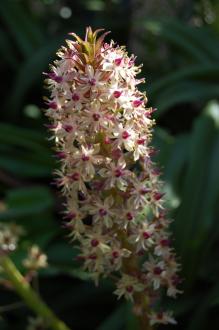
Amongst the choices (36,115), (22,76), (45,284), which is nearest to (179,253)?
(45,284)

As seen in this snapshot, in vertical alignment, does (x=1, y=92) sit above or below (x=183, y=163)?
above

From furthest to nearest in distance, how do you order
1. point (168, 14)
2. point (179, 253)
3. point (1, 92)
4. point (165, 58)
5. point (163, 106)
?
point (168, 14) → point (165, 58) → point (1, 92) → point (163, 106) → point (179, 253)

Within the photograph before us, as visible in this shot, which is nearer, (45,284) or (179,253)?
(179,253)

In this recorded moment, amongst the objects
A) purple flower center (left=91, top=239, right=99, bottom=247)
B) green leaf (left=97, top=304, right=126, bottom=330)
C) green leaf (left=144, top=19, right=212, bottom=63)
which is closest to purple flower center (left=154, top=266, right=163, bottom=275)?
purple flower center (left=91, top=239, right=99, bottom=247)

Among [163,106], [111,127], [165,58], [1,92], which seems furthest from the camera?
[165,58]

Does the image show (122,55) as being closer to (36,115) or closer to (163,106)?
(163,106)

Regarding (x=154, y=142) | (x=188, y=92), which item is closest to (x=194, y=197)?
(x=154, y=142)

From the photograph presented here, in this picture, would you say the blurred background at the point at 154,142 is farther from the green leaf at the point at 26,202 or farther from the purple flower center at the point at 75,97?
the purple flower center at the point at 75,97
